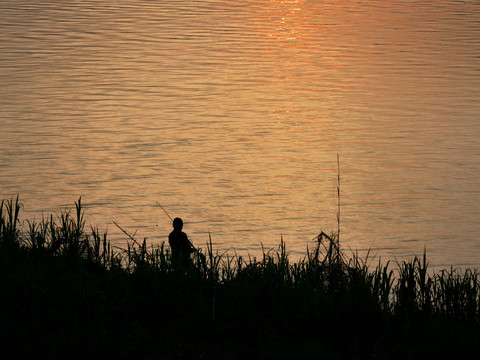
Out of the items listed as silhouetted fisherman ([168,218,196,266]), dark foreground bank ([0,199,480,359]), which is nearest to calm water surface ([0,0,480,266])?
silhouetted fisherman ([168,218,196,266])

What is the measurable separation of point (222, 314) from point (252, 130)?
1460cm

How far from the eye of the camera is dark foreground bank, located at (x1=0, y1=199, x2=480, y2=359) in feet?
27.8

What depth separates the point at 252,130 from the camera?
2345cm

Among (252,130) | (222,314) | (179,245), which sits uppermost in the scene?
(252,130)

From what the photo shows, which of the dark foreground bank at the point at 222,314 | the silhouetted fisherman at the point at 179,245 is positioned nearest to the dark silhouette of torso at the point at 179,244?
the silhouetted fisherman at the point at 179,245

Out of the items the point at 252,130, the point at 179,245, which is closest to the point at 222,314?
the point at 179,245

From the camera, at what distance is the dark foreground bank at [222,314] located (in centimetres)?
846

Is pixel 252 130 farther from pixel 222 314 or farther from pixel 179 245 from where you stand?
pixel 222 314

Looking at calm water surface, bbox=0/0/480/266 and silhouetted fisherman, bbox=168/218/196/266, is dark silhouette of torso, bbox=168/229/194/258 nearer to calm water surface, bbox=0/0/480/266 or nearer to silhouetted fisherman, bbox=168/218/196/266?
silhouetted fisherman, bbox=168/218/196/266

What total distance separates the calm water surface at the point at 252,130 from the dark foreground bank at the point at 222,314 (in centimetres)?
522

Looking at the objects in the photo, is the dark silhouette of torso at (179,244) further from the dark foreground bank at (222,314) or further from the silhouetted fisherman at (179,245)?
the dark foreground bank at (222,314)

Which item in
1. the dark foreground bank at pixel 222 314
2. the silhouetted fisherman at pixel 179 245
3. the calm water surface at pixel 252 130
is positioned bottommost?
the dark foreground bank at pixel 222 314

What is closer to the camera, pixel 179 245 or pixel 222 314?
pixel 222 314

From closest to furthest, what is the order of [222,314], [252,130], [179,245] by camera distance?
[222,314], [179,245], [252,130]
